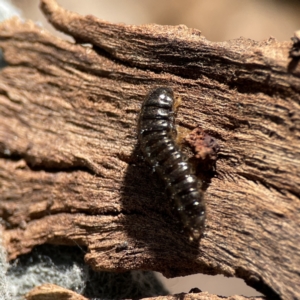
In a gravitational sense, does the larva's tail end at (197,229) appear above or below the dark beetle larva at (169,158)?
below

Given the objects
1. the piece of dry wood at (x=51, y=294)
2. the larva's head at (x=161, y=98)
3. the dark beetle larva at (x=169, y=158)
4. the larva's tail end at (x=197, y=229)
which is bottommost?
the piece of dry wood at (x=51, y=294)

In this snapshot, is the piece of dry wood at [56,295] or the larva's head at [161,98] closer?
the piece of dry wood at [56,295]

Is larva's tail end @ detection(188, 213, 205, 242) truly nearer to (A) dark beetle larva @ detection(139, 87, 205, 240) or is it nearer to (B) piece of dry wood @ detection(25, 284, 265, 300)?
(A) dark beetle larva @ detection(139, 87, 205, 240)

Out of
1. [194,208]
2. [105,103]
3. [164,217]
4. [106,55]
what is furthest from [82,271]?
[106,55]

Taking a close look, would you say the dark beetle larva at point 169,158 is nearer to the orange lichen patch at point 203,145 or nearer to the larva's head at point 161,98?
the larva's head at point 161,98

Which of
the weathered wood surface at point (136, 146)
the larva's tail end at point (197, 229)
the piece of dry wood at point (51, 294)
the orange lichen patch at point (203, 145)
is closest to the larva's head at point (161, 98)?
the weathered wood surface at point (136, 146)

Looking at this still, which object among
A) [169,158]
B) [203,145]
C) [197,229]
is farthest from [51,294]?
[203,145]

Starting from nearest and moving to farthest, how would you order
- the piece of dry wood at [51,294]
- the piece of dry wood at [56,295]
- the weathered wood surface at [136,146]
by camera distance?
the weathered wood surface at [136,146]
the piece of dry wood at [56,295]
the piece of dry wood at [51,294]

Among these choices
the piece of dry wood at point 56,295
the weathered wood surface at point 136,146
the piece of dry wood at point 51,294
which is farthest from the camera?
the piece of dry wood at point 51,294
